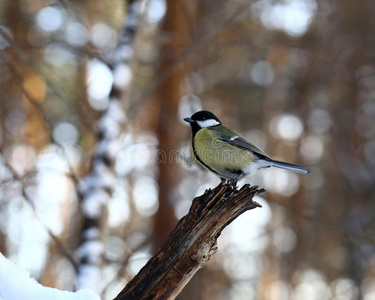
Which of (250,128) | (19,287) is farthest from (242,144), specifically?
(250,128)

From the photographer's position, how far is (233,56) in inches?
393

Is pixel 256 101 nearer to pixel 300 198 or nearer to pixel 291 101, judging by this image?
pixel 291 101

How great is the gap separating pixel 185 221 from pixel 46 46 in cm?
229

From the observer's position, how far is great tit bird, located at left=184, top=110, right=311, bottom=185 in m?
3.36

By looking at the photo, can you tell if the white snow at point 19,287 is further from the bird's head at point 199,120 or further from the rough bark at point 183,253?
the bird's head at point 199,120

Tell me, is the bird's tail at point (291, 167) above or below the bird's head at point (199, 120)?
below

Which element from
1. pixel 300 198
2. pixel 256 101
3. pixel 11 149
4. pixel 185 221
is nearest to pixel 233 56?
pixel 256 101

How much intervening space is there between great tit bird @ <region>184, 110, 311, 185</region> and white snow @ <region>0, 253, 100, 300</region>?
6.25 feet

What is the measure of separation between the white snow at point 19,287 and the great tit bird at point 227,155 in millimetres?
1905

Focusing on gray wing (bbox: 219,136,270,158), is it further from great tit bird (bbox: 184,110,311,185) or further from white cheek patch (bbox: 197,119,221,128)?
white cheek patch (bbox: 197,119,221,128)

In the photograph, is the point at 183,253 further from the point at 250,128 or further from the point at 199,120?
the point at 250,128

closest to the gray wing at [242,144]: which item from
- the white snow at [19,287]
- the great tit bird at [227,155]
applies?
the great tit bird at [227,155]

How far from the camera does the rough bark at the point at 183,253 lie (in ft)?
6.72

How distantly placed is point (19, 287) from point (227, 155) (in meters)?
2.14
